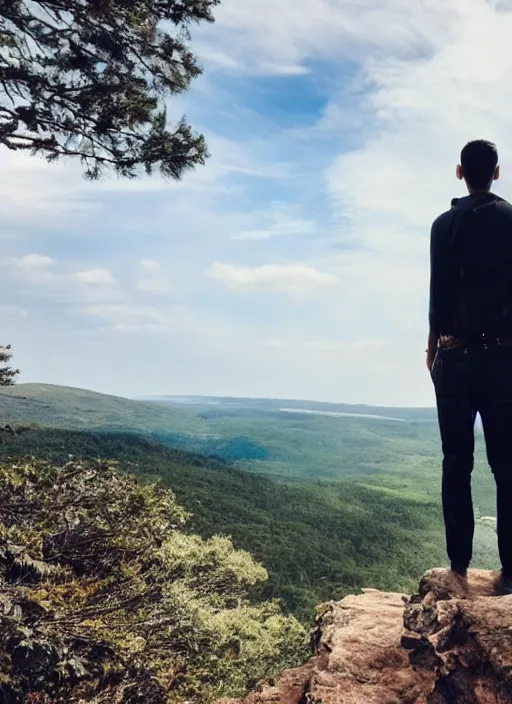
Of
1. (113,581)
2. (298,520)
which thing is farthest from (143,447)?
(113,581)

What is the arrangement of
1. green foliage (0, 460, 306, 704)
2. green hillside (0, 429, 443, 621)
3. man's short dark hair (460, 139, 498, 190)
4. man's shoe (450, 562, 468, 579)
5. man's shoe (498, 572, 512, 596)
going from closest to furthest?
man's shoe (498, 572, 512, 596) < man's short dark hair (460, 139, 498, 190) < man's shoe (450, 562, 468, 579) < green foliage (0, 460, 306, 704) < green hillside (0, 429, 443, 621)

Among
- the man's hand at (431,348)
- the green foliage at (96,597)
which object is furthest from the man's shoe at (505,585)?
the green foliage at (96,597)

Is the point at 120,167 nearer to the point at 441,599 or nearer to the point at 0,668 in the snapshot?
the point at 0,668

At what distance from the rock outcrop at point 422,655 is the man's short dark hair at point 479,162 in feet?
11.4

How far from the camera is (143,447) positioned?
112812mm

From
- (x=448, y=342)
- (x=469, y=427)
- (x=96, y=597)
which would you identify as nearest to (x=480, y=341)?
(x=448, y=342)

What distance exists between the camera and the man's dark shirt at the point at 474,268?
4.56 meters

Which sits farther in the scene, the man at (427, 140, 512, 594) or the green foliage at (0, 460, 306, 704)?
the green foliage at (0, 460, 306, 704)

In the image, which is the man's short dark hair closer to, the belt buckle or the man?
the man

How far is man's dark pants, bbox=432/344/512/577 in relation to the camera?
4.51m

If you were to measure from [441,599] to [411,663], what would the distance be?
67cm

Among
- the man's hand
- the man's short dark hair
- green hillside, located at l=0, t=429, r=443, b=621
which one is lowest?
green hillside, located at l=0, t=429, r=443, b=621

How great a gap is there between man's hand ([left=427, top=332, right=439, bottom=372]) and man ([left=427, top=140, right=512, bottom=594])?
20 mm

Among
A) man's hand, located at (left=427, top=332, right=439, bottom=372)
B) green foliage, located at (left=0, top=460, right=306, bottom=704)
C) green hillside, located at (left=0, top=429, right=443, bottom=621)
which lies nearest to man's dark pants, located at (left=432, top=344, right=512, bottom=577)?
man's hand, located at (left=427, top=332, right=439, bottom=372)
